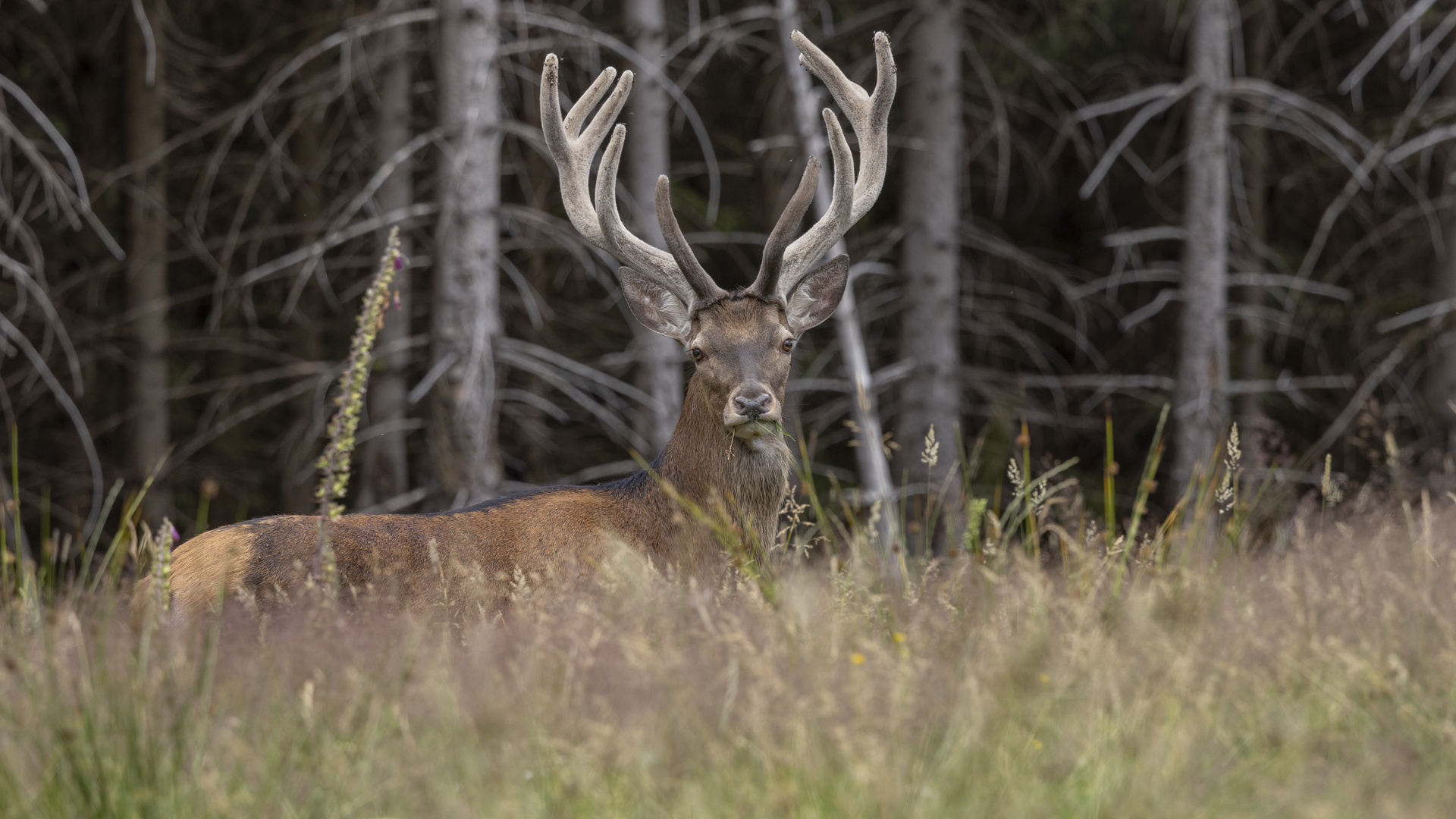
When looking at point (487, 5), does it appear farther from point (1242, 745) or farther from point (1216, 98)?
point (1242, 745)

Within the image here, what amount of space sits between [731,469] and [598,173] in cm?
156

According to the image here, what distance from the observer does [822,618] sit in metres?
3.63

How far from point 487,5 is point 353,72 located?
3.03 metres

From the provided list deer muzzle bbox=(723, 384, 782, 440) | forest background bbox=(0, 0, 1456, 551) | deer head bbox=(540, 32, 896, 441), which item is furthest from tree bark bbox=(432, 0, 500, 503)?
deer muzzle bbox=(723, 384, 782, 440)

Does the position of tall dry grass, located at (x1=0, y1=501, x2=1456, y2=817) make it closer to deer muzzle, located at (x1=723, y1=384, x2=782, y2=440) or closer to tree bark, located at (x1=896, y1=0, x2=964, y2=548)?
deer muzzle, located at (x1=723, y1=384, x2=782, y2=440)

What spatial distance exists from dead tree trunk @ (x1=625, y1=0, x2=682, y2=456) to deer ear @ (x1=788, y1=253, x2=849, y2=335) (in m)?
3.91

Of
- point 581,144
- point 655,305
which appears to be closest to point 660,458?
point 655,305

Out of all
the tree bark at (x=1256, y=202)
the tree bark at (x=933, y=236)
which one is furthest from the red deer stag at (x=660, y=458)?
the tree bark at (x=1256, y=202)

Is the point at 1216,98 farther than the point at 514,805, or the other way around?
the point at 1216,98

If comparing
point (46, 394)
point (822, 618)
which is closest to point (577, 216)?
point (822, 618)

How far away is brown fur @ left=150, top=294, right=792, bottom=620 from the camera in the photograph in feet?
15.4

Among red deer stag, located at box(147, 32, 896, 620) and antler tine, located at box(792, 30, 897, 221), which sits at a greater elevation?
antler tine, located at box(792, 30, 897, 221)

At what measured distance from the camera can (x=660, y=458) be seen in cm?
612

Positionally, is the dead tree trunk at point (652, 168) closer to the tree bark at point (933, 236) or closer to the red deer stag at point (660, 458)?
the tree bark at point (933, 236)
